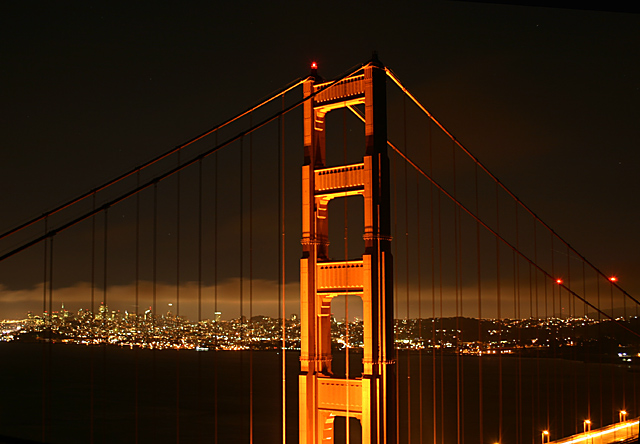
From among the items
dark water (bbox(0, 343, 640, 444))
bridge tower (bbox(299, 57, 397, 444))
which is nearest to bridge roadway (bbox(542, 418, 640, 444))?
dark water (bbox(0, 343, 640, 444))

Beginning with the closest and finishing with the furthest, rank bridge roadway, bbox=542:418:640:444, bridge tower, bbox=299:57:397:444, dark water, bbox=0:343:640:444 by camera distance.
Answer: bridge tower, bbox=299:57:397:444, bridge roadway, bbox=542:418:640:444, dark water, bbox=0:343:640:444

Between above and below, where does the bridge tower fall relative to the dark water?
above

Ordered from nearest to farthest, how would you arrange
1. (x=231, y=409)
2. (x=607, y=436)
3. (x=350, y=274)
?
1. (x=350, y=274)
2. (x=607, y=436)
3. (x=231, y=409)

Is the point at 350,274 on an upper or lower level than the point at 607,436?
upper

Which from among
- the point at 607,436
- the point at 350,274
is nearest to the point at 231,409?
the point at 607,436

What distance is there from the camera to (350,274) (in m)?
13.2

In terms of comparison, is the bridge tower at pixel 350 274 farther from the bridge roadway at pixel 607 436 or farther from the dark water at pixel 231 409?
the dark water at pixel 231 409

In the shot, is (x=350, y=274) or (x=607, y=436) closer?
Answer: (x=350, y=274)

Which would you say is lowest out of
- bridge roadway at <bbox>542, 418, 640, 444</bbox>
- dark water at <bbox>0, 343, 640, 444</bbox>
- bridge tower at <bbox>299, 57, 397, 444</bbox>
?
dark water at <bbox>0, 343, 640, 444</bbox>

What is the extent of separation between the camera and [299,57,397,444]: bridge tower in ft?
41.4

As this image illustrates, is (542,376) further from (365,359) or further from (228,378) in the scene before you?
(365,359)

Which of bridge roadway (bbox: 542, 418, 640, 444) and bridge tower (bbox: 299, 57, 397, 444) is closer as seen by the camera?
bridge tower (bbox: 299, 57, 397, 444)

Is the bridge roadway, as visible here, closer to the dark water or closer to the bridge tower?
the dark water

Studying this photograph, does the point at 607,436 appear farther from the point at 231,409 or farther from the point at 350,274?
the point at 231,409
